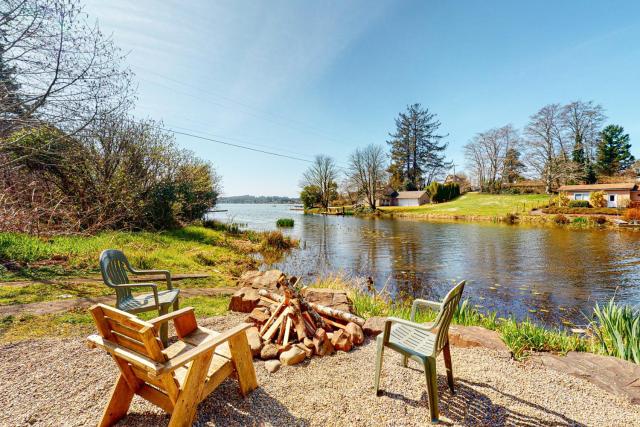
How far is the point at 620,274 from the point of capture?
9852 mm

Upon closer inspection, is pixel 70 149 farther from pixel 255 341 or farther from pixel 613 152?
pixel 613 152

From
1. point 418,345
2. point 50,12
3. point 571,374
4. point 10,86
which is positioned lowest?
point 571,374

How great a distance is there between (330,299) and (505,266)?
31.9 feet

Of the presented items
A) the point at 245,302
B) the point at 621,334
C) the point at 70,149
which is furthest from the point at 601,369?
the point at 70,149

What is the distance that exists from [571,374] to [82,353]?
576 cm

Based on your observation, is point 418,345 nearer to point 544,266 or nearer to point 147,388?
point 147,388

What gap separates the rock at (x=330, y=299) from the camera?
4801mm

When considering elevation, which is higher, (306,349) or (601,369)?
(306,349)

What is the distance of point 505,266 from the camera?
448 inches

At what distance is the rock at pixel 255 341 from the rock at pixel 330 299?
4.65 feet

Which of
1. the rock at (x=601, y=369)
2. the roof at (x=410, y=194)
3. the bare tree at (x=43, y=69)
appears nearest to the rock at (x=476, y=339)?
the rock at (x=601, y=369)

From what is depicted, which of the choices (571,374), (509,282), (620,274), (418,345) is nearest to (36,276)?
(418,345)

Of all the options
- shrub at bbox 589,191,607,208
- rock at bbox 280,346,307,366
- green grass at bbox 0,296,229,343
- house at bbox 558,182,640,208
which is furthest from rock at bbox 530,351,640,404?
house at bbox 558,182,640,208

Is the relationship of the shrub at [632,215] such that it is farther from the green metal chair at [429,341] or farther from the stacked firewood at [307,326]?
the green metal chair at [429,341]
